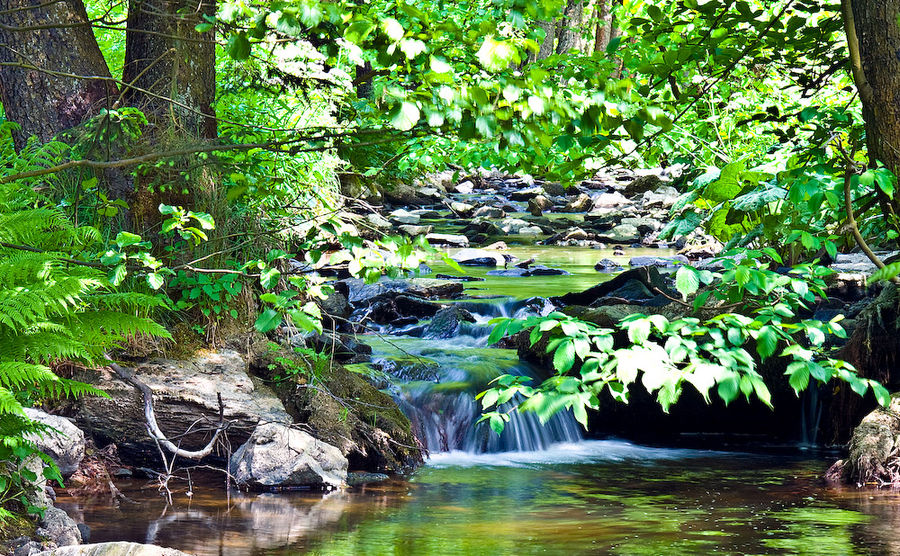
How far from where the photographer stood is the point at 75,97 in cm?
670

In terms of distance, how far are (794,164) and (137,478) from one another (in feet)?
17.0

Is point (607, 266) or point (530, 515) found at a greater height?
point (607, 266)

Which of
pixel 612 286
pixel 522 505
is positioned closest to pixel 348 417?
pixel 522 505

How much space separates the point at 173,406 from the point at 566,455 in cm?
381

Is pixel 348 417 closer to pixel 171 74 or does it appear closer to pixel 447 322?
pixel 171 74

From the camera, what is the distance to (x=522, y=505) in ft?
21.2

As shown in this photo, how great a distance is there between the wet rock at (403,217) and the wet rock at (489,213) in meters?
2.39

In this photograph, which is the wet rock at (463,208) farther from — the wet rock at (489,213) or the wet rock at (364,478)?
the wet rock at (364,478)

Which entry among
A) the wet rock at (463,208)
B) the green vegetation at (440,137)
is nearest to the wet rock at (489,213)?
the wet rock at (463,208)

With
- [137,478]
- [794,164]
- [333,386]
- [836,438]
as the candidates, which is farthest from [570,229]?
[794,164]

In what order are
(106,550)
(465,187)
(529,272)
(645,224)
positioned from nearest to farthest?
(106,550) → (529,272) → (645,224) → (465,187)

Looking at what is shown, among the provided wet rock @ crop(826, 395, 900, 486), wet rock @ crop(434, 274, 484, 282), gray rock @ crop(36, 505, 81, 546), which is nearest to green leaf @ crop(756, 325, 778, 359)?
gray rock @ crop(36, 505, 81, 546)

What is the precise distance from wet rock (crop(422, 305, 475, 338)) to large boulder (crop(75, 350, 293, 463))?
428cm

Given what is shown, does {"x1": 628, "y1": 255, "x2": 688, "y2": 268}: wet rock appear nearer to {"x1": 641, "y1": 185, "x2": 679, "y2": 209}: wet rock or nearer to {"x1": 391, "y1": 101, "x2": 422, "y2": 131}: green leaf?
{"x1": 641, "y1": 185, "x2": 679, "y2": 209}: wet rock
